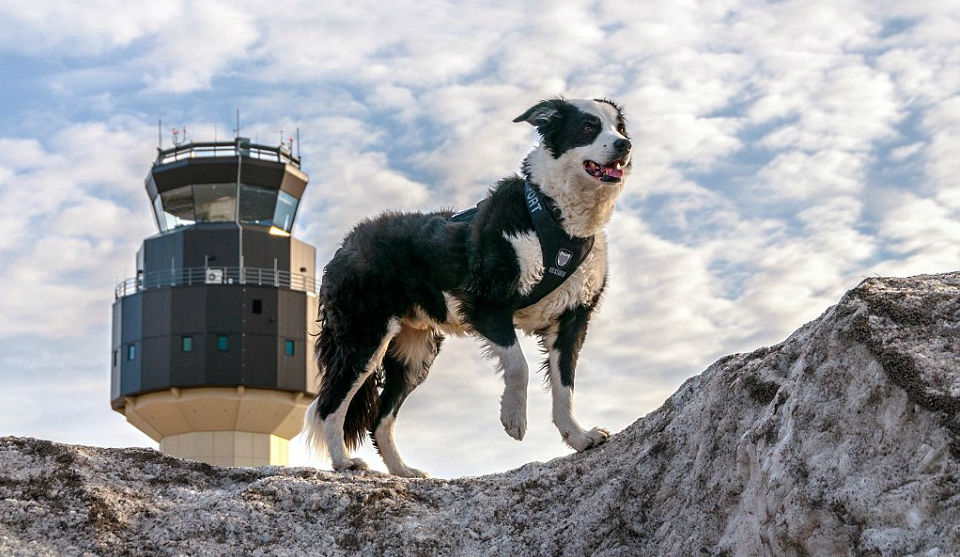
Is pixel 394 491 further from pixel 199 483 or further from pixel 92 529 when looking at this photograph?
pixel 92 529

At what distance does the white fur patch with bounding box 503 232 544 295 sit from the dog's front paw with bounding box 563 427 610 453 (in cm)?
117

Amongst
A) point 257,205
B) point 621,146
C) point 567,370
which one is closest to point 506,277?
point 567,370

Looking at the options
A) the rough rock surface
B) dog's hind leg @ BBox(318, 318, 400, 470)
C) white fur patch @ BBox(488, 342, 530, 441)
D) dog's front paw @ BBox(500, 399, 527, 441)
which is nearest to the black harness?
white fur patch @ BBox(488, 342, 530, 441)

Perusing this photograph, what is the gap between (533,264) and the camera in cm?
891

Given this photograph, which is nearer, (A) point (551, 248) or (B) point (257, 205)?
(A) point (551, 248)

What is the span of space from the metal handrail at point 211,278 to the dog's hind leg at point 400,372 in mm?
35548

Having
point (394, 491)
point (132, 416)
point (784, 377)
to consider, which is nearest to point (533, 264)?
point (394, 491)

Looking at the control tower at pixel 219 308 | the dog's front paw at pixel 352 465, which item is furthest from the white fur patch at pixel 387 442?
the control tower at pixel 219 308

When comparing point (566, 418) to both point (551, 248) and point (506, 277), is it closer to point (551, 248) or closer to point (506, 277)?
point (506, 277)

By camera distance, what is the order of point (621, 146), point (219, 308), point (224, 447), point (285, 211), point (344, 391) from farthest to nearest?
point (285, 211), point (224, 447), point (219, 308), point (344, 391), point (621, 146)

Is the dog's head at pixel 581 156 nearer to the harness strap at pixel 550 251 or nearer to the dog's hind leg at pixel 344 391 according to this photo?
the harness strap at pixel 550 251

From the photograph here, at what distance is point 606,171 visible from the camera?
8.81 m

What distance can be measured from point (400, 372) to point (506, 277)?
6.50ft

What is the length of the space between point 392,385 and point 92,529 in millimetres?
3507
